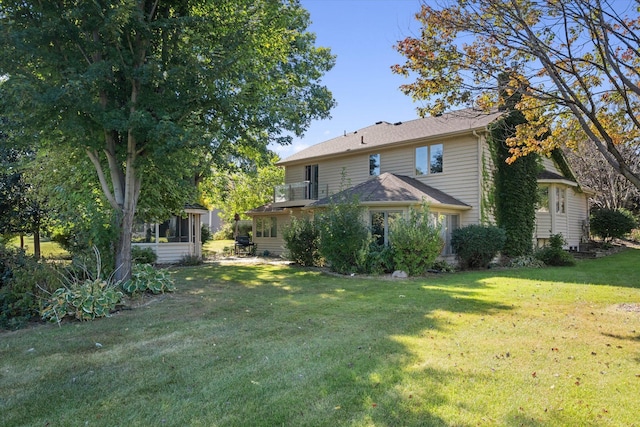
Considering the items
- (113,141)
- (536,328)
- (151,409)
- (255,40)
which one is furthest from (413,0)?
(151,409)

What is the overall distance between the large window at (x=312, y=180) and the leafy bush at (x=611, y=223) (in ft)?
54.4

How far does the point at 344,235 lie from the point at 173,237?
9693 mm

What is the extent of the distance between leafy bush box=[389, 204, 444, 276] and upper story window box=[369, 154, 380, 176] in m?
6.67

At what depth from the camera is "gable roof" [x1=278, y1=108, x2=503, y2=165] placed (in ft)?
51.8

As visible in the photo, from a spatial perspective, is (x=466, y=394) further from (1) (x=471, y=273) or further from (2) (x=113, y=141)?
(1) (x=471, y=273)

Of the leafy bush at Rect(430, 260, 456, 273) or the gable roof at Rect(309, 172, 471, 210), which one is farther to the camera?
the gable roof at Rect(309, 172, 471, 210)

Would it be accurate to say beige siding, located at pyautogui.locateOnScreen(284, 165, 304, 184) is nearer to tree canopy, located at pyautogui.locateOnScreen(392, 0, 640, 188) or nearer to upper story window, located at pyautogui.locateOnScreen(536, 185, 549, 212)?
upper story window, located at pyautogui.locateOnScreen(536, 185, 549, 212)

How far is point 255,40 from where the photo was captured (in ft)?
35.7

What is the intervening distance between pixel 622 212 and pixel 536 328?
22135 millimetres

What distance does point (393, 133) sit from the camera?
63.7 ft

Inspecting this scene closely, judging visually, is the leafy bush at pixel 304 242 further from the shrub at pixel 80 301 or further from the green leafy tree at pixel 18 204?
the green leafy tree at pixel 18 204

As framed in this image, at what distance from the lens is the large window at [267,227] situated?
23.0 meters

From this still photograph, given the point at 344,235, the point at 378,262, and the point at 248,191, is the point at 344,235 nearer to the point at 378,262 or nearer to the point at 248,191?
the point at 378,262

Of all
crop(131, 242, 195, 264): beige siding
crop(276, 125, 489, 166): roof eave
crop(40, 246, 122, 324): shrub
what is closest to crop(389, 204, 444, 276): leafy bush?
crop(276, 125, 489, 166): roof eave
